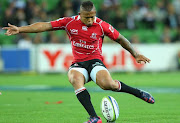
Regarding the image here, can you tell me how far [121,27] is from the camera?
22.5 meters

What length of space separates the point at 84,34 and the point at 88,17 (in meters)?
0.37

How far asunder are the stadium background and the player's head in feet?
9.34

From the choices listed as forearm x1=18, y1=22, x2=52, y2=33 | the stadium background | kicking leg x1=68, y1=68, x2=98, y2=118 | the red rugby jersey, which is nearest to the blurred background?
the stadium background

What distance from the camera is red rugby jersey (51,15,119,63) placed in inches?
313

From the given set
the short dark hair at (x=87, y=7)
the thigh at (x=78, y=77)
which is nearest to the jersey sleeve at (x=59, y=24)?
the short dark hair at (x=87, y=7)

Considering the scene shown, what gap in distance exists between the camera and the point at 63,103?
1085 cm

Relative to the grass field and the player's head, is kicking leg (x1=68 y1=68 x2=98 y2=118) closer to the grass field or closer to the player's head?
the grass field

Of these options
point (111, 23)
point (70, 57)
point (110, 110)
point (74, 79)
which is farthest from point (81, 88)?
point (111, 23)

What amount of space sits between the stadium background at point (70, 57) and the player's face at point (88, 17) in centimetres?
280

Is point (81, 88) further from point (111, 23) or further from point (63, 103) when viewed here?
point (111, 23)

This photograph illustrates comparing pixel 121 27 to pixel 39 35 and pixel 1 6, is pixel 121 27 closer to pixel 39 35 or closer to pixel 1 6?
pixel 39 35

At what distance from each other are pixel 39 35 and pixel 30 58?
4.43ft

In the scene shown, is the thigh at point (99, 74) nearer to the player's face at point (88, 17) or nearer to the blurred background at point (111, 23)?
the player's face at point (88, 17)

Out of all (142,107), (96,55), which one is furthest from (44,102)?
(96,55)
